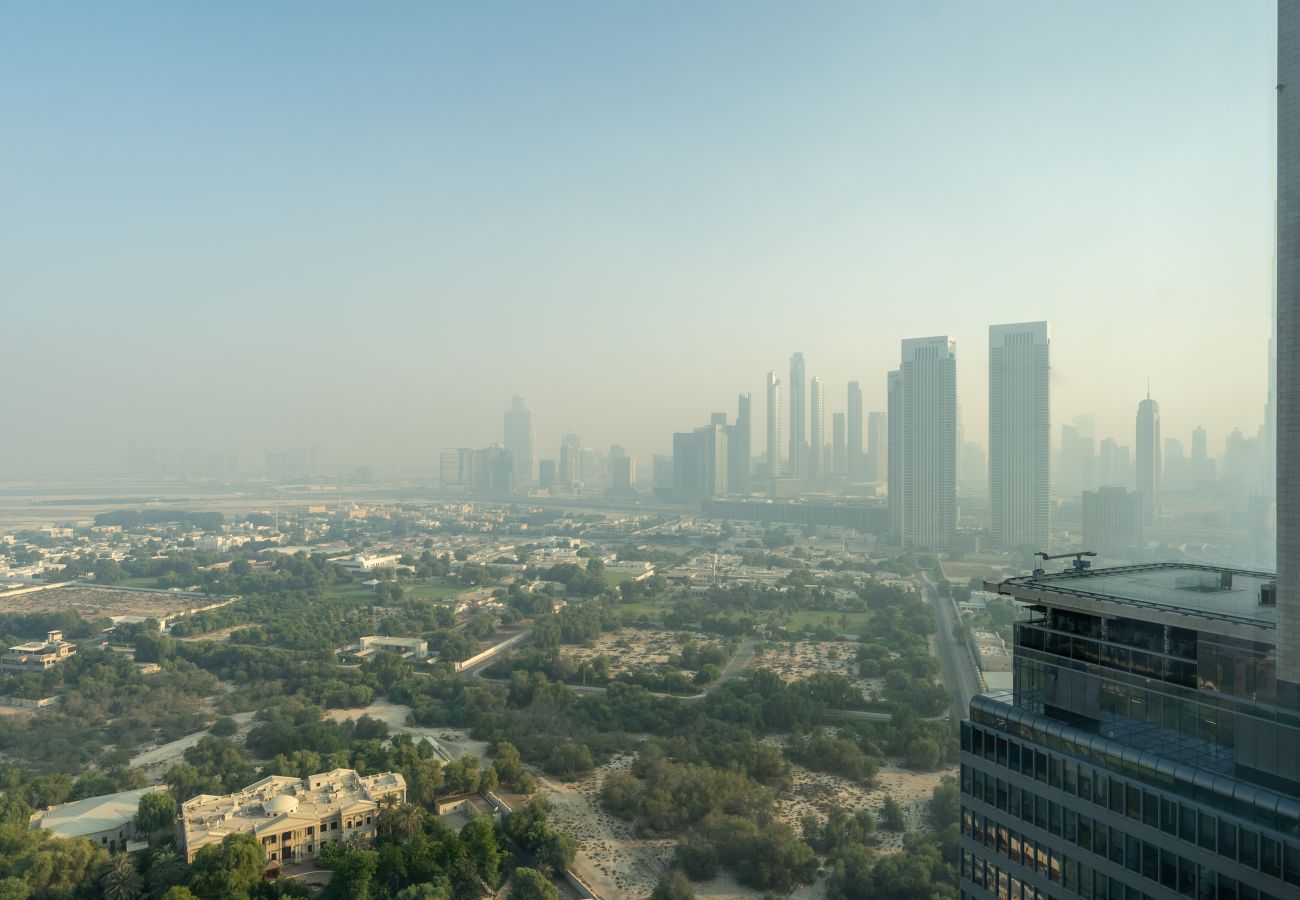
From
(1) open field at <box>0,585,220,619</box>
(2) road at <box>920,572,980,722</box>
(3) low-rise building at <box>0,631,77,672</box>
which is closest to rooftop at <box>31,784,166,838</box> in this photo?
(3) low-rise building at <box>0,631,77,672</box>

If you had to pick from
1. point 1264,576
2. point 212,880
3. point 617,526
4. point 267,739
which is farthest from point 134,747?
point 617,526

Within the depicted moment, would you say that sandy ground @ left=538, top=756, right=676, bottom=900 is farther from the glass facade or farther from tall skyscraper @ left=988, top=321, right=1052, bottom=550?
tall skyscraper @ left=988, top=321, right=1052, bottom=550

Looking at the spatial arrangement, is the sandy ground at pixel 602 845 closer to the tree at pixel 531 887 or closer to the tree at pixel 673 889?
the tree at pixel 673 889

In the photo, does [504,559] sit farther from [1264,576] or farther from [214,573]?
[1264,576]

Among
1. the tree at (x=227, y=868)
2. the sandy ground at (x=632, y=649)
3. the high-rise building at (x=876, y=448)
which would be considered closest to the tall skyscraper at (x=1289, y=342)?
the tree at (x=227, y=868)

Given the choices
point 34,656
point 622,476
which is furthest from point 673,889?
point 622,476
